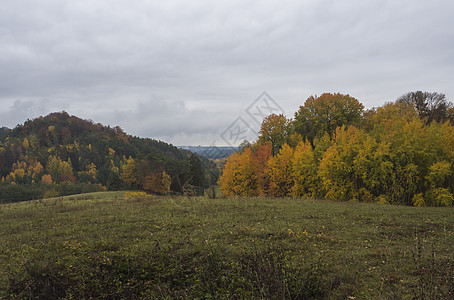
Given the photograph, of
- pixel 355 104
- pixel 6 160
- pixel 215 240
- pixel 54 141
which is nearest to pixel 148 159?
pixel 355 104

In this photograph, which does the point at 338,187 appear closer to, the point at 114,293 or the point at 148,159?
the point at 114,293

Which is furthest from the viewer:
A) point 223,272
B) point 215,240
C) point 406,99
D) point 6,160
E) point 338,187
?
point 6,160

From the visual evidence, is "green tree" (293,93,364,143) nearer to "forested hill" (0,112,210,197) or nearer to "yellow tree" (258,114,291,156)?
"yellow tree" (258,114,291,156)

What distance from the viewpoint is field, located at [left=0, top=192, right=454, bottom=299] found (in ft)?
19.2

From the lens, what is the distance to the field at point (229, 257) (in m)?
5.85

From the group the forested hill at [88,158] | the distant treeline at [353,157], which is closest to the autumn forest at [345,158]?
the distant treeline at [353,157]

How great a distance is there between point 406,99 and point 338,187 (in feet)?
81.9

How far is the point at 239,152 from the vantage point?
38438 millimetres

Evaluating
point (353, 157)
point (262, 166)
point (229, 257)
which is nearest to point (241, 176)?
point (262, 166)

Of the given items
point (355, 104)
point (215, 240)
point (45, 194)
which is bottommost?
point (45, 194)

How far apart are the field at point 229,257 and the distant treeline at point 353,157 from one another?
39.4ft

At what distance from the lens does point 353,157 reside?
88.1ft

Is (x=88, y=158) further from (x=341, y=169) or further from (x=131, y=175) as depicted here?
(x=341, y=169)

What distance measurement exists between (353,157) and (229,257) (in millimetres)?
23020
